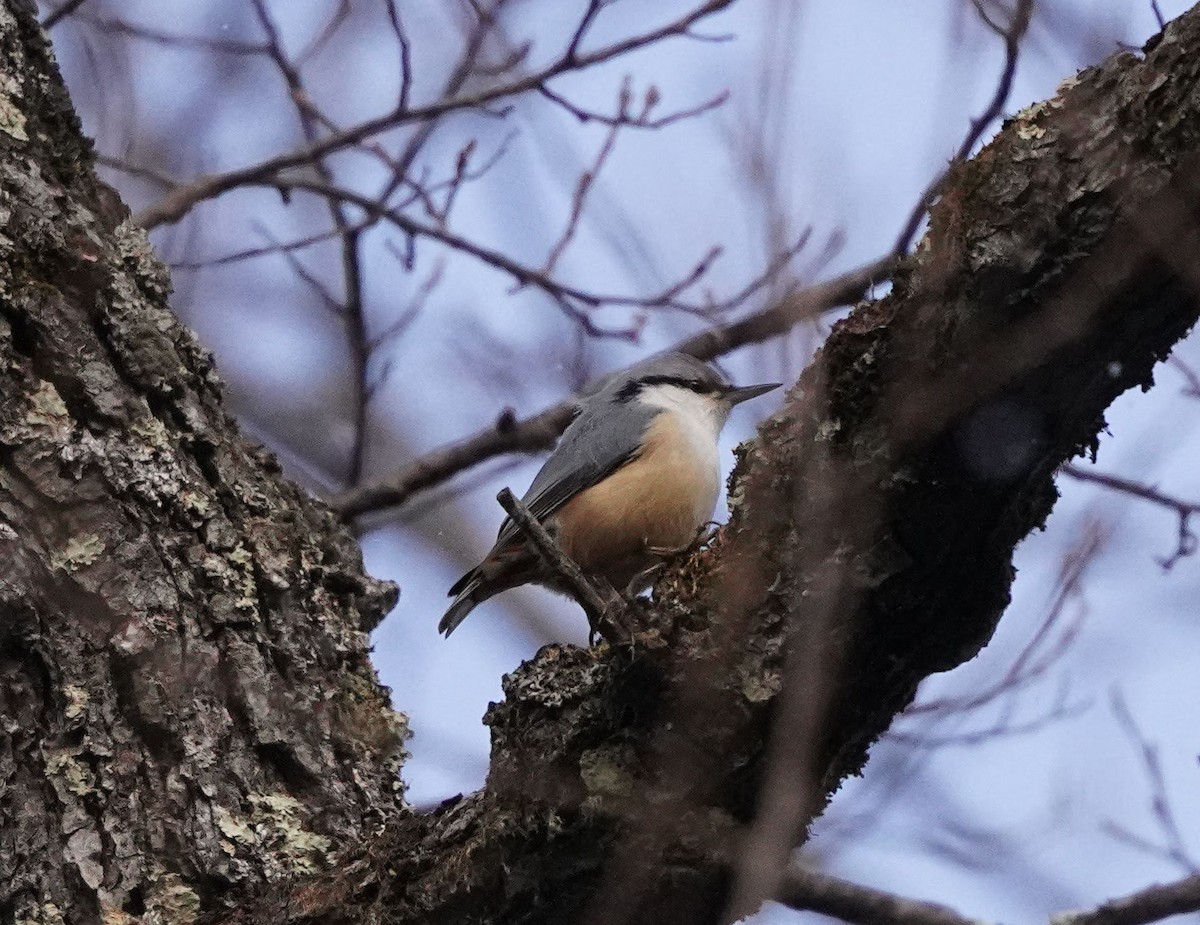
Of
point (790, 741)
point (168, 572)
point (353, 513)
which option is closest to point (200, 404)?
point (168, 572)

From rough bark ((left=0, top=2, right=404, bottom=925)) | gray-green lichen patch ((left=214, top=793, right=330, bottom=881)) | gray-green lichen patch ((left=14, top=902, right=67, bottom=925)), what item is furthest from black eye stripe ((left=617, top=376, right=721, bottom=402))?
gray-green lichen patch ((left=14, top=902, right=67, bottom=925))

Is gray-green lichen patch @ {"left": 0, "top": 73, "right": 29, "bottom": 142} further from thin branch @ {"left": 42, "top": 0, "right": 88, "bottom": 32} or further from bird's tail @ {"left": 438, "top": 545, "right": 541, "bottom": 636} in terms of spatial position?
bird's tail @ {"left": 438, "top": 545, "right": 541, "bottom": 636}

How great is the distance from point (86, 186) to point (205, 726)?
1.24m

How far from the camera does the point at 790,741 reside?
1734 mm

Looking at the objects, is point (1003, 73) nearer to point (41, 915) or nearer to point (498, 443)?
point (498, 443)

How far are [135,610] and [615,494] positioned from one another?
5.50ft

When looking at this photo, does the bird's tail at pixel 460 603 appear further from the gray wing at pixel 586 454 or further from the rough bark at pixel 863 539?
the rough bark at pixel 863 539

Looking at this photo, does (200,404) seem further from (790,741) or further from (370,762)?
(790,741)

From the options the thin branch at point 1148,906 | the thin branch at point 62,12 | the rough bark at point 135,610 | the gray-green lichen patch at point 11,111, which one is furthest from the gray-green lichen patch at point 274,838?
the thin branch at point 62,12

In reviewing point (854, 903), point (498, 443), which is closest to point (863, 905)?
point (854, 903)

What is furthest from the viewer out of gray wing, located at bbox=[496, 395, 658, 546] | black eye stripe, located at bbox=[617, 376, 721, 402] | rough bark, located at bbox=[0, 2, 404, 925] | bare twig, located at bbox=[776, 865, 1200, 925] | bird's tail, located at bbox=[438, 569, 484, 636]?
black eye stripe, located at bbox=[617, 376, 721, 402]

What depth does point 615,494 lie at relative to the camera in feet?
12.8

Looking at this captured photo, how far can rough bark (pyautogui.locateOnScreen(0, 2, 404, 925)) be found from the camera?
228 centimetres

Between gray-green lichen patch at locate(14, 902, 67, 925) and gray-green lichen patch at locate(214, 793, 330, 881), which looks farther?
gray-green lichen patch at locate(214, 793, 330, 881)
